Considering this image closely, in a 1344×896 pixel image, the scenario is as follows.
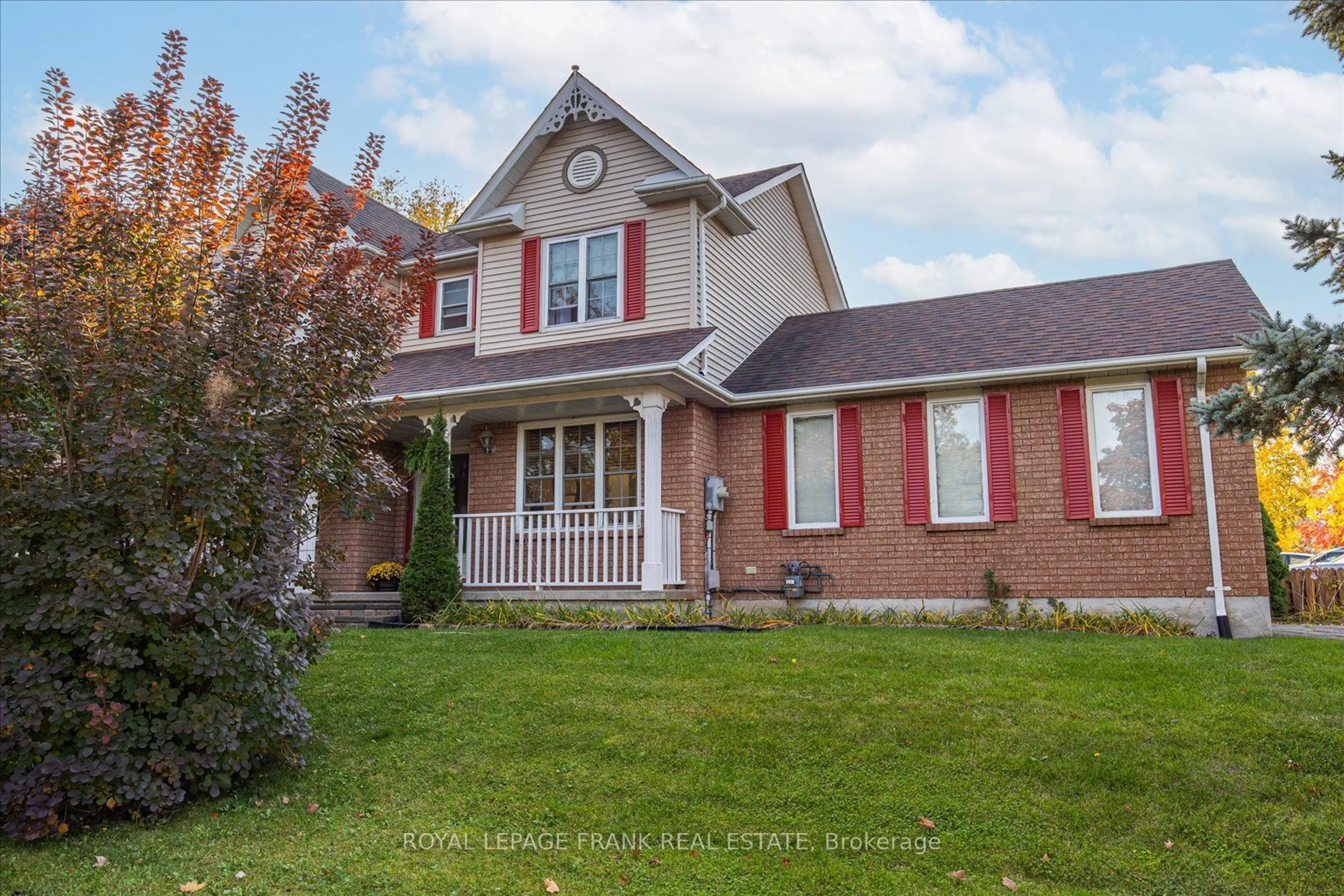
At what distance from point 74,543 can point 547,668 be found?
12.6 feet

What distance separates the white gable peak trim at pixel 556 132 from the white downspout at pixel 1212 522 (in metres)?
Result: 7.34

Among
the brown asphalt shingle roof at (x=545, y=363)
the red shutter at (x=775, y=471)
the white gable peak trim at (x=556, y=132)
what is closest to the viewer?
the brown asphalt shingle roof at (x=545, y=363)

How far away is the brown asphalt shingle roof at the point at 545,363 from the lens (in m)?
11.9

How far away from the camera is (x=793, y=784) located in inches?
200

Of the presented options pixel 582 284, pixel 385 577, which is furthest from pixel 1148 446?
pixel 385 577

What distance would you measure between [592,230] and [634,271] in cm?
108

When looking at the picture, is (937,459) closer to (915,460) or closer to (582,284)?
(915,460)

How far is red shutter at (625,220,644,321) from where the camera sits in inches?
519

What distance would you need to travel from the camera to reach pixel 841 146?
905 inches

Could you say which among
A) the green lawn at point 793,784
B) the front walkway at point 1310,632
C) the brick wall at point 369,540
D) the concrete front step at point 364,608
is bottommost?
the green lawn at point 793,784

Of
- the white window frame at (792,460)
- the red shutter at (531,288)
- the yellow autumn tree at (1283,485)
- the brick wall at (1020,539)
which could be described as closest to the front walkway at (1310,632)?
the brick wall at (1020,539)

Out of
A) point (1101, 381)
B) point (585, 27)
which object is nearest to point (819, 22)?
point (585, 27)

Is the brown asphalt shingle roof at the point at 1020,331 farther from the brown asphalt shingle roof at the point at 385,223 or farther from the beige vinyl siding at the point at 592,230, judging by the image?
the brown asphalt shingle roof at the point at 385,223

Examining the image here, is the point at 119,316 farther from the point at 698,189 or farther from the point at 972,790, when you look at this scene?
the point at 698,189
